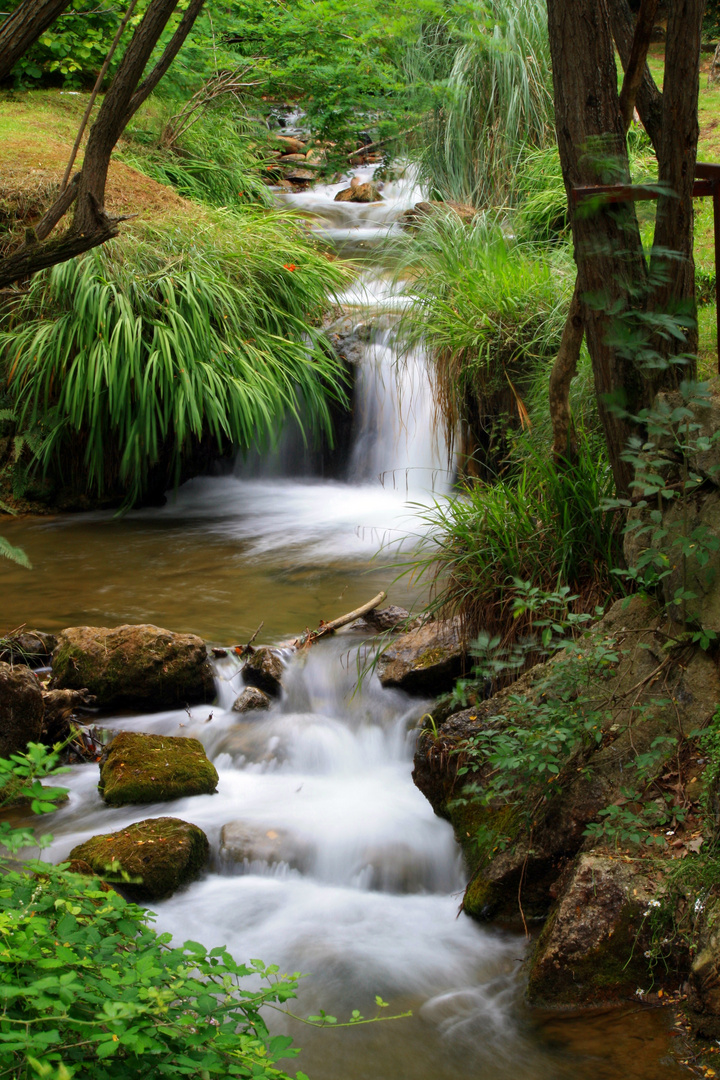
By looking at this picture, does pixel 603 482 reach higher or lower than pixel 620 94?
lower

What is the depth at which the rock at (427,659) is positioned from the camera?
12.5 ft

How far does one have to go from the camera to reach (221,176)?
9.64m

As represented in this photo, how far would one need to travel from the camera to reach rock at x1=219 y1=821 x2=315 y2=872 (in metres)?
3.22

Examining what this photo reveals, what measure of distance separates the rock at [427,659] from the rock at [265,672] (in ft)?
1.63

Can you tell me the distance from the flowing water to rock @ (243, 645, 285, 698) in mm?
61

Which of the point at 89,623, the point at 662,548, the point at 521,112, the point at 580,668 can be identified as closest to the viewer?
the point at 580,668

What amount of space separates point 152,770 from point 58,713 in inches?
24.9

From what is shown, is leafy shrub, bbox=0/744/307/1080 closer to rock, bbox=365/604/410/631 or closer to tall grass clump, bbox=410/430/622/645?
tall grass clump, bbox=410/430/622/645

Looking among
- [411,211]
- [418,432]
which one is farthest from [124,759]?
[411,211]

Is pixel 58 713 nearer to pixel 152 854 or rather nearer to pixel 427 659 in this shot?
pixel 152 854

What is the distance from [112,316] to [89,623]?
290 cm

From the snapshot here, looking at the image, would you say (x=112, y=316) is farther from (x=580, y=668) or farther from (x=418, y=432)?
(x=580, y=668)

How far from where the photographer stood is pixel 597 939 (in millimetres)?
2344

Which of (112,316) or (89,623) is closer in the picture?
(89,623)
